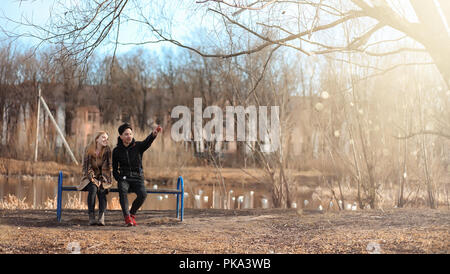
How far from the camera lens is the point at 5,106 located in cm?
2047

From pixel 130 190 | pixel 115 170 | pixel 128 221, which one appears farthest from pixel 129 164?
pixel 128 221

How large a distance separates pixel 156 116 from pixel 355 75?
73.6ft

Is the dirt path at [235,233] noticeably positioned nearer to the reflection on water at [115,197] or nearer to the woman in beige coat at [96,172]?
the woman in beige coat at [96,172]

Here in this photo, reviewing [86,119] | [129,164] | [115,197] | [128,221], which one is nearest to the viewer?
[128,221]

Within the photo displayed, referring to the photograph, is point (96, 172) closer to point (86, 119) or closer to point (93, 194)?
point (93, 194)

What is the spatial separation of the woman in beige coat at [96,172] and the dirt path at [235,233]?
326mm

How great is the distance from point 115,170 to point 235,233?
5.77 feet

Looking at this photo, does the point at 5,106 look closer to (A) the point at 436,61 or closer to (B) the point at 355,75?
(B) the point at 355,75

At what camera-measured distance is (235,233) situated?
18.2ft

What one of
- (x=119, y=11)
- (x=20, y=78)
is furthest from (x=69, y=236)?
(x=20, y=78)

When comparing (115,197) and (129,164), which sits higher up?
(129,164)

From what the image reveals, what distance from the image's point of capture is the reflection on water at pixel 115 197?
1164cm

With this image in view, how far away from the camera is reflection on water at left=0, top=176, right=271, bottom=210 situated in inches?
458

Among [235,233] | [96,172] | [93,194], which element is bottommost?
[235,233]
